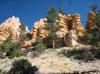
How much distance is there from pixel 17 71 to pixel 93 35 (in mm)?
28317

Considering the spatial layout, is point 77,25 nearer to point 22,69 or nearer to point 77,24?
point 77,24

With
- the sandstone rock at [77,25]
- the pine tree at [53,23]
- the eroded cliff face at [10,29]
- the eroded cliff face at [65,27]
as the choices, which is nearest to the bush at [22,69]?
the pine tree at [53,23]

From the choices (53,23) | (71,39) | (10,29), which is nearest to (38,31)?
(10,29)

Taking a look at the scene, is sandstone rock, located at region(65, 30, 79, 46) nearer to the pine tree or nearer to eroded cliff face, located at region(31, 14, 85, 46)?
the pine tree

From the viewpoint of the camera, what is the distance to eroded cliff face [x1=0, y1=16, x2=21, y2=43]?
86875 millimetres

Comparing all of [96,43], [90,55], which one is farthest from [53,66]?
[96,43]

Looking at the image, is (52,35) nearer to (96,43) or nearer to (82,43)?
(82,43)

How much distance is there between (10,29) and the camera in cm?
8919

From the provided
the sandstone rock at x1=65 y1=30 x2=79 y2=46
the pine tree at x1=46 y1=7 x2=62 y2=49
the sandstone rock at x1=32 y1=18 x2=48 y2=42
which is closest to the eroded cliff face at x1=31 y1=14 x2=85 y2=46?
the sandstone rock at x1=32 y1=18 x2=48 y2=42

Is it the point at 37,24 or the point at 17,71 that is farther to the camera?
the point at 37,24

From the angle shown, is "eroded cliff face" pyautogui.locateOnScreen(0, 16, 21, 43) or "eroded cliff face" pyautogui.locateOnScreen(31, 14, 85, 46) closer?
"eroded cliff face" pyautogui.locateOnScreen(31, 14, 85, 46)

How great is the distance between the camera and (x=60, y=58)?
47.6 meters

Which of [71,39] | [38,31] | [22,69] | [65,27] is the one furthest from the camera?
[38,31]

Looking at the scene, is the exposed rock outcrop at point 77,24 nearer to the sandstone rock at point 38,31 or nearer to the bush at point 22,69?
the sandstone rock at point 38,31
